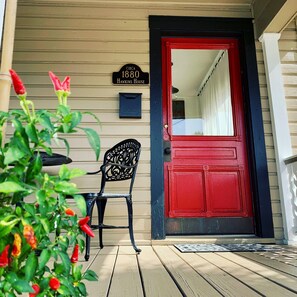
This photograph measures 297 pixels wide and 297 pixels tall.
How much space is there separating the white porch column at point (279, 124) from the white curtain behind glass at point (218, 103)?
0.43m

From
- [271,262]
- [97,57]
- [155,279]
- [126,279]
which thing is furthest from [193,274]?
[97,57]

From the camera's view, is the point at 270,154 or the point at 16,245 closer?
the point at 16,245

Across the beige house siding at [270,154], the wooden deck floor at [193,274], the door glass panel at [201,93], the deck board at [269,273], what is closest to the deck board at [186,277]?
the wooden deck floor at [193,274]

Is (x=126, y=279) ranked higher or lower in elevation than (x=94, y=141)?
lower

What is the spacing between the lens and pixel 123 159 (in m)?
2.64

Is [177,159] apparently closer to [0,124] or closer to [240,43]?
[240,43]

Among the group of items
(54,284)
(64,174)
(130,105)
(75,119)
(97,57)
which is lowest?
(54,284)

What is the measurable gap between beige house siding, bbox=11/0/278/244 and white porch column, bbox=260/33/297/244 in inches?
2.6

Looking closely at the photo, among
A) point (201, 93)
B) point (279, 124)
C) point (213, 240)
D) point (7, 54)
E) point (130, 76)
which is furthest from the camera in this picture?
point (201, 93)

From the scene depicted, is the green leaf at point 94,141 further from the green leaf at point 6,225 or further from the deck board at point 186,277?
the deck board at point 186,277

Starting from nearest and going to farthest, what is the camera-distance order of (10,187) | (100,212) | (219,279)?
1. (10,187)
2. (219,279)
3. (100,212)

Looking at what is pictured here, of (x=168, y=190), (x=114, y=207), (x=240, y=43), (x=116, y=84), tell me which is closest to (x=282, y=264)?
(x=168, y=190)

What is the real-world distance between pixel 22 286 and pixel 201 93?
9.81 feet

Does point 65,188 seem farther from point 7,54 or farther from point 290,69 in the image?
point 290,69
